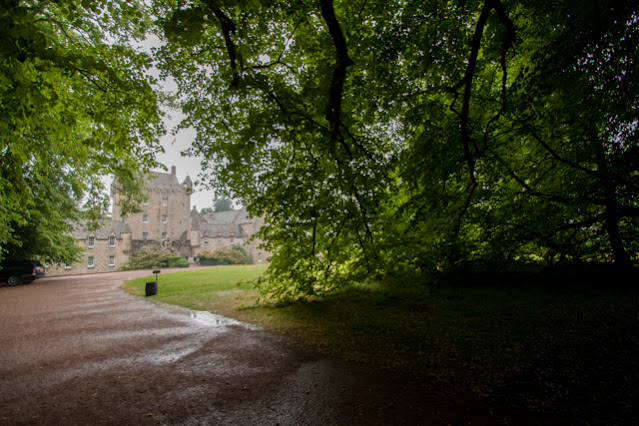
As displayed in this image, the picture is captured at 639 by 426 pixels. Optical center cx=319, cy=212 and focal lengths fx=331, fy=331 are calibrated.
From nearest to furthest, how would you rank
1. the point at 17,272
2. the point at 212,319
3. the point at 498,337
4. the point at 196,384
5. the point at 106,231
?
the point at 196,384
the point at 498,337
the point at 212,319
the point at 17,272
the point at 106,231

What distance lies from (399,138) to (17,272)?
88.2ft

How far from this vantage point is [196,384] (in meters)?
4.84

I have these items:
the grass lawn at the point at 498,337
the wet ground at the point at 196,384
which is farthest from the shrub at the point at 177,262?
the wet ground at the point at 196,384

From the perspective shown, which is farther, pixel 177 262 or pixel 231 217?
pixel 231 217

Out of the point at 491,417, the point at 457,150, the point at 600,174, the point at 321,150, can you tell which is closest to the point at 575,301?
the point at 600,174

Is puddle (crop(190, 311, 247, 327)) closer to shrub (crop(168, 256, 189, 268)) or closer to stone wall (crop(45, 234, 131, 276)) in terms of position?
stone wall (crop(45, 234, 131, 276))

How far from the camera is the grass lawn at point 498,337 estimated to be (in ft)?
13.3

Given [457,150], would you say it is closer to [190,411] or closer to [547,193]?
[547,193]

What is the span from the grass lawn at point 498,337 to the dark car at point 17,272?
1946 centimetres

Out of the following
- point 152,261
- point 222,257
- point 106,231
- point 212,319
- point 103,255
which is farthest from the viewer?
point 222,257

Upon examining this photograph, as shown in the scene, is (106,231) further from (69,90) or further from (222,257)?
(69,90)

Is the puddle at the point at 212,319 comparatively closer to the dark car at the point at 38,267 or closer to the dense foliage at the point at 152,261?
the dark car at the point at 38,267

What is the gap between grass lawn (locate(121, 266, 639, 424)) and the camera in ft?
13.3

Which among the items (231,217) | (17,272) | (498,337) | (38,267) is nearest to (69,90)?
(498,337)
